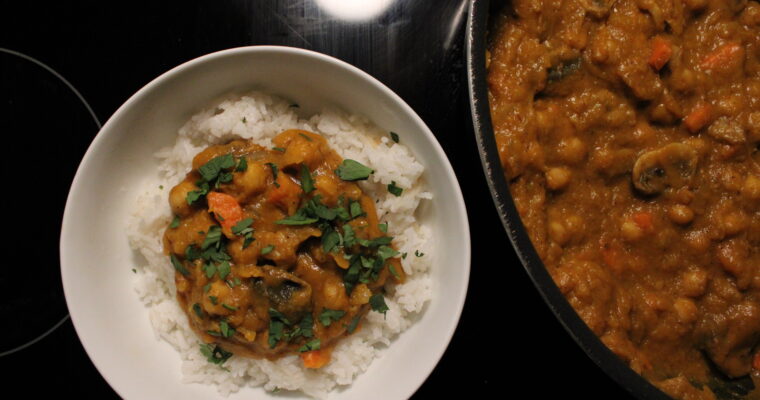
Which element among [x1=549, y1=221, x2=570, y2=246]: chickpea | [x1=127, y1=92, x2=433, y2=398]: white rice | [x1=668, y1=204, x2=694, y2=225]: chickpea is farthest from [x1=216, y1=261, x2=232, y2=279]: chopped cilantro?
[x1=668, y1=204, x2=694, y2=225]: chickpea

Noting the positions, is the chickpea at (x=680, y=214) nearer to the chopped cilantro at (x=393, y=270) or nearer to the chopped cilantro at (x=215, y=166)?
the chopped cilantro at (x=393, y=270)

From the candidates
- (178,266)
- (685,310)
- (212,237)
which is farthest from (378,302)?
(685,310)

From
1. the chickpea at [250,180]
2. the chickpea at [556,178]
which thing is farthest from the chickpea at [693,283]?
the chickpea at [250,180]

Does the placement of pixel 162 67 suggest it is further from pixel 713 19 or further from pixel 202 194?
pixel 713 19

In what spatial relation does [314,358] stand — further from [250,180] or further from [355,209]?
[250,180]

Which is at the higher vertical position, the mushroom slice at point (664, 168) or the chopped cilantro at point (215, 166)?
the chopped cilantro at point (215, 166)

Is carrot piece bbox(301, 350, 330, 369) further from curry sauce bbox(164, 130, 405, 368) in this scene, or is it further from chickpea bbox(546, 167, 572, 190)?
chickpea bbox(546, 167, 572, 190)
